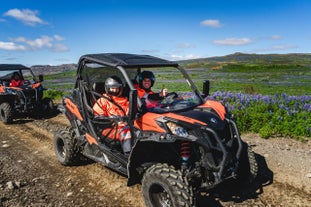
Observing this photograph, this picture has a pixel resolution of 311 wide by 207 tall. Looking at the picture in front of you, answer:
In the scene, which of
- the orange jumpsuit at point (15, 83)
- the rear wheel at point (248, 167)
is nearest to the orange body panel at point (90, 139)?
the rear wheel at point (248, 167)

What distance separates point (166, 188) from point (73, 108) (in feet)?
10.3

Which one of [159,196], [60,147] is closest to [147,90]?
[159,196]

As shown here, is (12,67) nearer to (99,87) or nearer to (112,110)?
(99,87)

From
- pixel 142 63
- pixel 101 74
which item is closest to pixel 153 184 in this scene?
pixel 142 63

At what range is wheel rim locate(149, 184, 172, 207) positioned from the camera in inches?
158

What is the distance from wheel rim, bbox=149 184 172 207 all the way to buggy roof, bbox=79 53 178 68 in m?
1.90

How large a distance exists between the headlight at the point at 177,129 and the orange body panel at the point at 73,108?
2.36m

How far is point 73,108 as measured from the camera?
20.0 ft

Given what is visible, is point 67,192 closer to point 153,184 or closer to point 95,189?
point 95,189

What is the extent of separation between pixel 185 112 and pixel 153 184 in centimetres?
111

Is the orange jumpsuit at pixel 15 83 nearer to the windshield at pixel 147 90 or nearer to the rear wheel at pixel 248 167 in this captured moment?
the windshield at pixel 147 90

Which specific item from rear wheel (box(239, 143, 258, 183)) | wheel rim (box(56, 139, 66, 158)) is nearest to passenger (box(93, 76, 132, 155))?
wheel rim (box(56, 139, 66, 158))

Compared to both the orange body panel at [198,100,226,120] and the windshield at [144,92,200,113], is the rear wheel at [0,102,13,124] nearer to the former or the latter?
the windshield at [144,92,200,113]

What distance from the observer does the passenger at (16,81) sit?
12.5 m
